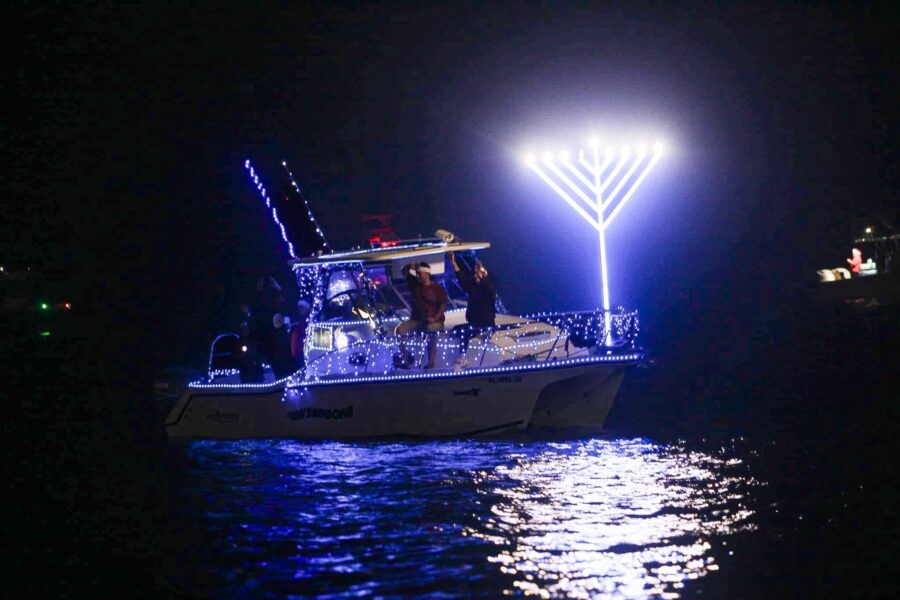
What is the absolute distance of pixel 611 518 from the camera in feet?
40.7

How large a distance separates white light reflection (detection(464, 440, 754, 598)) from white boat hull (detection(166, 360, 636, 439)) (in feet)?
3.82

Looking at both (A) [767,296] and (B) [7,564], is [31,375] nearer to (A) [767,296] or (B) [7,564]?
(B) [7,564]

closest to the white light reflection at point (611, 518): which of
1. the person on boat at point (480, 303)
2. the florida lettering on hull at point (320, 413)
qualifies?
the person on boat at point (480, 303)

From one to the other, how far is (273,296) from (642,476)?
794 cm

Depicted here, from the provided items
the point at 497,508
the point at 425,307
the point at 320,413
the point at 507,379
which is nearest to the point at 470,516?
the point at 497,508

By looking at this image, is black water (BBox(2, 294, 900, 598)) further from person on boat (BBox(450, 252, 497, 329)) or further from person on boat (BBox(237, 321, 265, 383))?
person on boat (BBox(450, 252, 497, 329))

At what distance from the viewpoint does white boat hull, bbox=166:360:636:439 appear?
56.7ft

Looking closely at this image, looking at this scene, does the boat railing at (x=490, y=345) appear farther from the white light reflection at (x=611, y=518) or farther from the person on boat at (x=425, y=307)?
the white light reflection at (x=611, y=518)

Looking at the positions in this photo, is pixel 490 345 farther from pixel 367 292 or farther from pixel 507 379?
pixel 367 292

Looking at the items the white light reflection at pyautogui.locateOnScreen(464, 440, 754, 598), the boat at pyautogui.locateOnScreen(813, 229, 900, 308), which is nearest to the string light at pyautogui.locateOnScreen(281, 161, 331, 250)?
the white light reflection at pyautogui.locateOnScreen(464, 440, 754, 598)

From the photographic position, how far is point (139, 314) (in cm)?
7544

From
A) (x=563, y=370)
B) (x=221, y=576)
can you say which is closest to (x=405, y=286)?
(x=563, y=370)

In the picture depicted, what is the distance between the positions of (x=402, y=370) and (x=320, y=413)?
151cm

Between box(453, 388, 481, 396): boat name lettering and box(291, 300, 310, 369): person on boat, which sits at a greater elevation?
box(291, 300, 310, 369): person on boat
